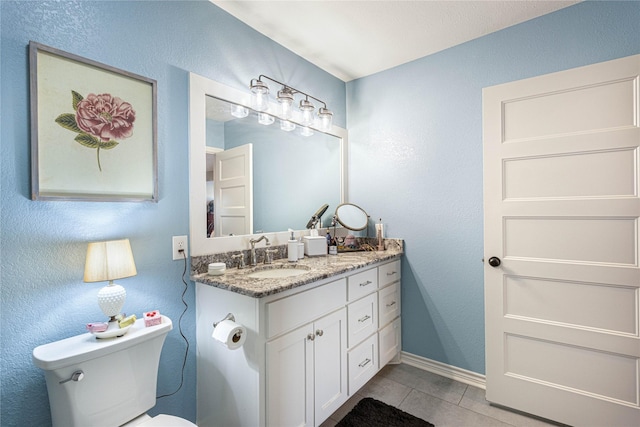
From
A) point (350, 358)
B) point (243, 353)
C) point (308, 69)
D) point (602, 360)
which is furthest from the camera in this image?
point (308, 69)

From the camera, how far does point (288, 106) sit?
2045mm

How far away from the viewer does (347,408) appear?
1887mm

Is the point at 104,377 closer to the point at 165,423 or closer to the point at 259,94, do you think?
the point at 165,423

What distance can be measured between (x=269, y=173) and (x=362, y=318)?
45.9 inches

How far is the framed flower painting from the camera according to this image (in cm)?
115

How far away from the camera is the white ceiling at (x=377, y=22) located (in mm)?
1770

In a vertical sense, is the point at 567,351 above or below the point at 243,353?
below

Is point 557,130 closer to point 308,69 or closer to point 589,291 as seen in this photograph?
point 589,291

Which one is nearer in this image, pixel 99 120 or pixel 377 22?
pixel 99 120

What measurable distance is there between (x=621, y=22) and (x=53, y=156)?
9.38ft

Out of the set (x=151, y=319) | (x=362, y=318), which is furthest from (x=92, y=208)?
(x=362, y=318)

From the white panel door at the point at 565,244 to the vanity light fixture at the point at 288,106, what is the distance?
1.14 m

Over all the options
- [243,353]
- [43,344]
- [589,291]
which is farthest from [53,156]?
[589,291]

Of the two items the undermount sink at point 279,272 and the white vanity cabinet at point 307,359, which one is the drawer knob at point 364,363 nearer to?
the white vanity cabinet at point 307,359
